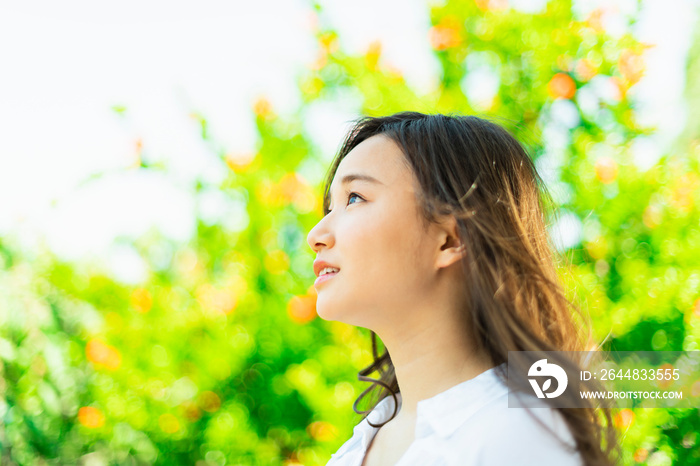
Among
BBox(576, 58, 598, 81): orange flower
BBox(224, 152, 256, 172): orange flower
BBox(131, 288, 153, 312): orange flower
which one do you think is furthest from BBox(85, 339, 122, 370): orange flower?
BBox(576, 58, 598, 81): orange flower

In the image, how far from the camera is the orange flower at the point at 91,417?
101 inches

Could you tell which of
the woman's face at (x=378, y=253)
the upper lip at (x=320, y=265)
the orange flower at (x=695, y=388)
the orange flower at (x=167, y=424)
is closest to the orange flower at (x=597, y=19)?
the orange flower at (x=695, y=388)

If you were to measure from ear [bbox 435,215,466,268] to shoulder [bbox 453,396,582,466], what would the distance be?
35cm

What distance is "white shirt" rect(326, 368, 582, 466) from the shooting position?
96cm

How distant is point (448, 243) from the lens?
4.24 feet

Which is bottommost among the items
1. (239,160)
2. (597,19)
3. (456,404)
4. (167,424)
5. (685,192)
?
(167,424)

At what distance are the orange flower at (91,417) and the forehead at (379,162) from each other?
75.4 inches

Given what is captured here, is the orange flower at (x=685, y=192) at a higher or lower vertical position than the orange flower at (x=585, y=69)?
lower

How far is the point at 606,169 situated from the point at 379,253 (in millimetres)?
1439

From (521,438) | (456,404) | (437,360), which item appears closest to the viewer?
(521,438)

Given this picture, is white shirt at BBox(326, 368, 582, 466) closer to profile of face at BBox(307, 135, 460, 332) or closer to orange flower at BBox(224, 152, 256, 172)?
profile of face at BBox(307, 135, 460, 332)

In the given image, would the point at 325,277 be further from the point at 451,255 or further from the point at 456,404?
the point at 456,404

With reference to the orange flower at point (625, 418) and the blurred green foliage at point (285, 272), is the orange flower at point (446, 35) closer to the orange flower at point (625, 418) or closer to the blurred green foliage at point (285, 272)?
the blurred green foliage at point (285, 272)

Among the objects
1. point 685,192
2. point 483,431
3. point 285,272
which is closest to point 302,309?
point 285,272
